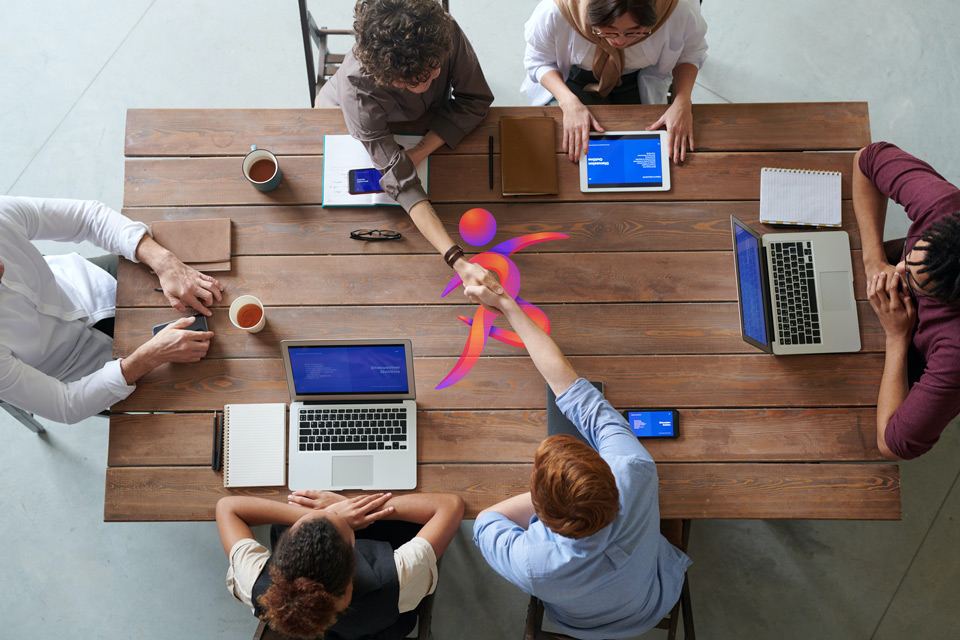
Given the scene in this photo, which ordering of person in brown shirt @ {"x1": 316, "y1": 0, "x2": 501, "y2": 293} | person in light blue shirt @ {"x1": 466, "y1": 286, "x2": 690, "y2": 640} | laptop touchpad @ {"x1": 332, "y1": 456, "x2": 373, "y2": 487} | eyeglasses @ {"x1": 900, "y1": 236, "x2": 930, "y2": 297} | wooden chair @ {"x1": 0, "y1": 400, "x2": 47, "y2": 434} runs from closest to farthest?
person in light blue shirt @ {"x1": 466, "y1": 286, "x2": 690, "y2": 640} < person in brown shirt @ {"x1": 316, "y1": 0, "x2": 501, "y2": 293} < eyeglasses @ {"x1": 900, "y1": 236, "x2": 930, "y2": 297} < laptop touchpad @ {"x1": 332, "y1": 456, "x2": 373, "y2": 487} < wooden chair @ {"x1": 0, "y1": 400, "x2": 47, "y2": 434}

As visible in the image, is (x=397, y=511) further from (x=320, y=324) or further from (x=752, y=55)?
(x=752, y=55)

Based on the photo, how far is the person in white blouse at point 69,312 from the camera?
5.89 ft

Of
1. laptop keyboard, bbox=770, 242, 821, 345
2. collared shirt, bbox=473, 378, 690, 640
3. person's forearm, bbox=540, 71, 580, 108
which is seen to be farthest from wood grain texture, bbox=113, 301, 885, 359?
person's forearm, bbox=540, 71, 580, 108

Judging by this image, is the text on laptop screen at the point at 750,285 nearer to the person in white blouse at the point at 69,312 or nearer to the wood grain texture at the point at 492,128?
the wood grain texture at the point at 492,128

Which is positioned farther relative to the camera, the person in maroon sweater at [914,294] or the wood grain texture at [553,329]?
the wood grain texture at [553,329]

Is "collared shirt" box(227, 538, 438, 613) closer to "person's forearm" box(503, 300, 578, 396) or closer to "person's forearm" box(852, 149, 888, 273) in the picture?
"person's forearm" box(503, 300, 578, 396)

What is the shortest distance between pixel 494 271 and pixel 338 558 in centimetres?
91

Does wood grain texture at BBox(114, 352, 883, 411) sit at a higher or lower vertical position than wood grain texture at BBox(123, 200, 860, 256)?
lower

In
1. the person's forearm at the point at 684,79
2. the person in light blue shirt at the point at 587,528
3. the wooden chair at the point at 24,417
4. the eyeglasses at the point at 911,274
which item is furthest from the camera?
the wooden chair at the point at 24,417

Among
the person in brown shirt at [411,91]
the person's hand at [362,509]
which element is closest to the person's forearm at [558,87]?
the person in brown shirt at [411,91]

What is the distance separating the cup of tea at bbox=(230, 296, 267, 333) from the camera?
1.83 m

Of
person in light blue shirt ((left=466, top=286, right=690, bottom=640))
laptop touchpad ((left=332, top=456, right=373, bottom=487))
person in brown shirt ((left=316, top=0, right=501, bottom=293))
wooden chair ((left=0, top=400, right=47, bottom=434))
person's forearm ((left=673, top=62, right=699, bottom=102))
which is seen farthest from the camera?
wooden chair ((left=0, top=400, right=47, bottom=434))

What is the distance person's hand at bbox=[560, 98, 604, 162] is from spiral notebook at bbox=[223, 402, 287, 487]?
1179 mm

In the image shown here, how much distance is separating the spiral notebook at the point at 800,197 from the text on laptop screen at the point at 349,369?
47.6 inches
